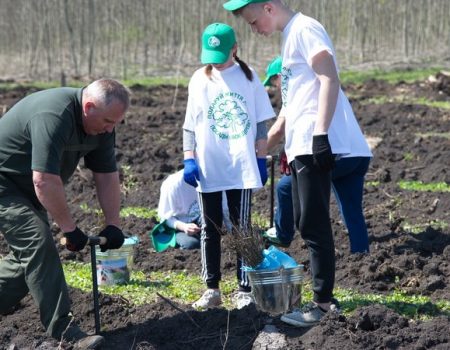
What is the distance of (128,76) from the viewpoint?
25.9m

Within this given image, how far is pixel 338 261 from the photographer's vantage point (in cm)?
767

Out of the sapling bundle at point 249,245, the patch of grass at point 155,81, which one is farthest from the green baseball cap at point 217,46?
the patch of grass at point 155,81

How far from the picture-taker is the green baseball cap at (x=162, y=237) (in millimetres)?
8562

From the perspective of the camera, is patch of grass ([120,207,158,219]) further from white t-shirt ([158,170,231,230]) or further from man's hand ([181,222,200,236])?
man's hand ([181,222,200,236])

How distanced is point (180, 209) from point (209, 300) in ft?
6.71

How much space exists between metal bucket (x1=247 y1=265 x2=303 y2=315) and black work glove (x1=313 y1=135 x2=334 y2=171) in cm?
85

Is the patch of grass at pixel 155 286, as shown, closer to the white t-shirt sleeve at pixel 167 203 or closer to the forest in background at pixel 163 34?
the white t-shirt sleeve at pixel 167 203

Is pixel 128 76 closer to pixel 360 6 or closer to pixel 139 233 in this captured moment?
pixel 360 6

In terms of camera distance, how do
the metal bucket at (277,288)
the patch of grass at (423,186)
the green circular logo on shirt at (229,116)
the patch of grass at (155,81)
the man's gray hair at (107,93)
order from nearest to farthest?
the man's gray hair at (107,93)
the metal bucket at (277,288)
the green circular logo on shirt at (229,116)
the patch of grass at (423,186)
the patch of grass at (155,81)

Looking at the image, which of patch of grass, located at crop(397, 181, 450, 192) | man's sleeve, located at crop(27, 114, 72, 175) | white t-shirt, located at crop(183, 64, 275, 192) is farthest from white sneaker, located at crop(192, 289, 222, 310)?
patch of grass, located at crop(397, 181, 450, 192)

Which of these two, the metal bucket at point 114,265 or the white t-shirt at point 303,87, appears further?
the metal bucket at point 114,265

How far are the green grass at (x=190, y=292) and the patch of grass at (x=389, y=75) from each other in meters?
14.9

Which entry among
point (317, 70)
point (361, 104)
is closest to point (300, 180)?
point (317, 70)

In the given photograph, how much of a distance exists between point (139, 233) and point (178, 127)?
6646mm
